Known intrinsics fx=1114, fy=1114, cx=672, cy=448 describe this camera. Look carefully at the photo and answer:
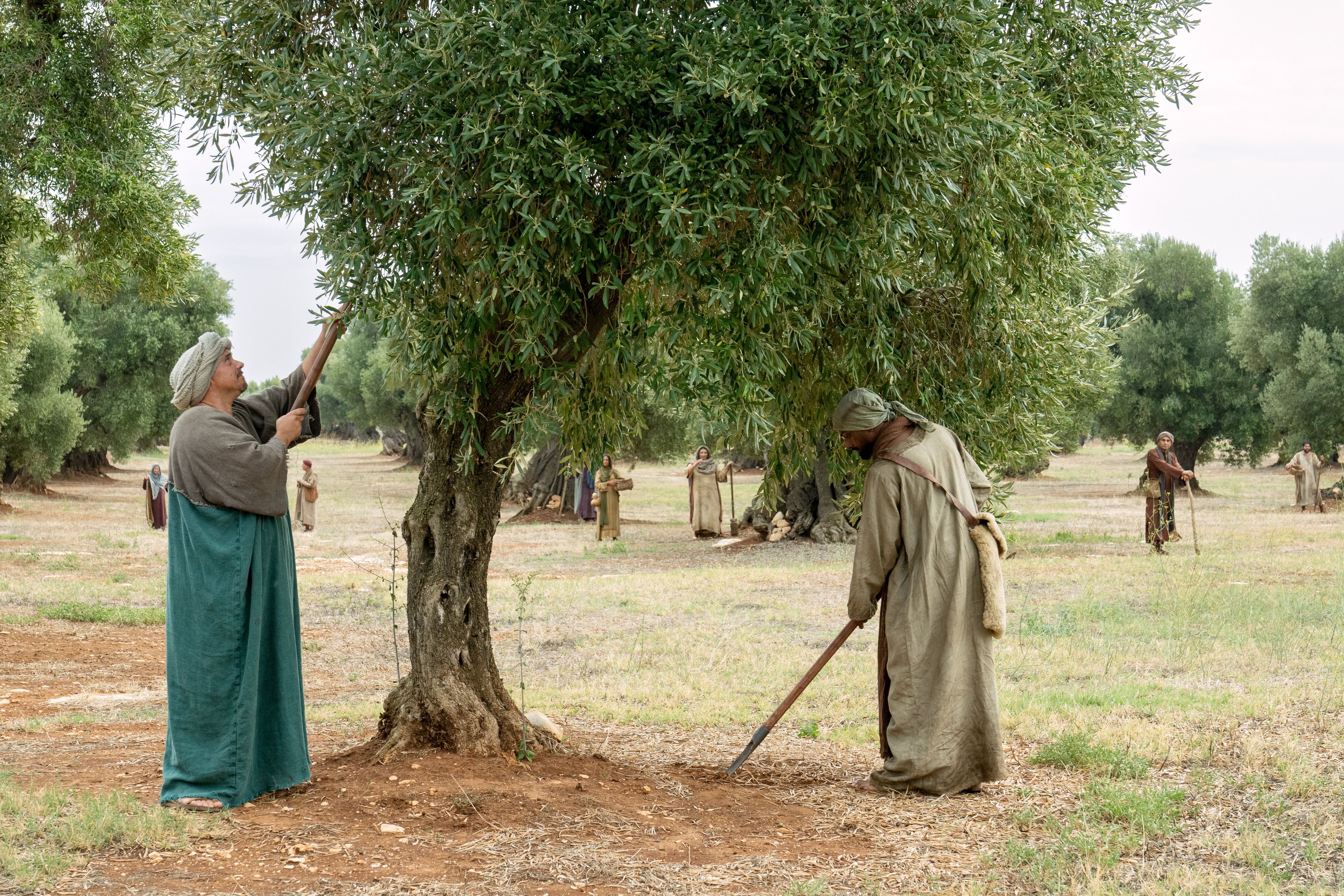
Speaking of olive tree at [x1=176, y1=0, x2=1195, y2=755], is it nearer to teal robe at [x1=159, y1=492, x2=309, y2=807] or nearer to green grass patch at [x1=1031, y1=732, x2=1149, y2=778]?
teal robe at [x1=159, y1=492, x2=309, y2=807]

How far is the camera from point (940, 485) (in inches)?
219

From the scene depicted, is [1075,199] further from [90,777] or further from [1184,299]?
[1184,299]

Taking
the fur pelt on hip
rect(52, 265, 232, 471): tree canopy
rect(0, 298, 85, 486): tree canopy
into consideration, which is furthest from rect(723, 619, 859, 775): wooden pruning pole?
rect(52, 265, 232, 471): tree canopy

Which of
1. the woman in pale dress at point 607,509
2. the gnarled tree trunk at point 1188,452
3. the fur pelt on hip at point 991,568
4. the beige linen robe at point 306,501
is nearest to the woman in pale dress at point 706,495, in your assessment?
the woman in pale dress at point 607,509

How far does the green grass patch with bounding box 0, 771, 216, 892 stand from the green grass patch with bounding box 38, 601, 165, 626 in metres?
7.57

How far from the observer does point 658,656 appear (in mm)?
10125

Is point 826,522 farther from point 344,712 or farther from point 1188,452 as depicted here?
point 1188,452

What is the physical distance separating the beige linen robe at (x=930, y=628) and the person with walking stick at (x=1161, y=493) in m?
12.8

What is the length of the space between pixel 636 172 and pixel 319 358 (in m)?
1.76

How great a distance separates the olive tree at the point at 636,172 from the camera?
13.6 feet

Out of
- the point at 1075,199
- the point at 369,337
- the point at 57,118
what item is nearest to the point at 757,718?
the point at 1075,199

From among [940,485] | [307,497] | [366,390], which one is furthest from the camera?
[366,390]

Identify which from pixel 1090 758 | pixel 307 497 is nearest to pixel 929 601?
pixel 1090 758

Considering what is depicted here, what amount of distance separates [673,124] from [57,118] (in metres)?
7.20
